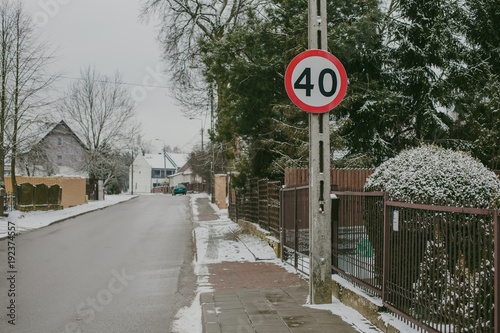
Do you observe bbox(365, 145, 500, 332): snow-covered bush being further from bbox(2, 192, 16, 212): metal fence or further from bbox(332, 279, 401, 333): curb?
bbox(2, 192, 16, 212): metal fence

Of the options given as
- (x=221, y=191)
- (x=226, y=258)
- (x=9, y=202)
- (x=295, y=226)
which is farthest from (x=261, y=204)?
(x=221, y=191)

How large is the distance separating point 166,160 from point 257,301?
348ft

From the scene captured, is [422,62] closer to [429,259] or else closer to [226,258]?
[226,258]

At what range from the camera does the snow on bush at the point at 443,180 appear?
16.8 ft

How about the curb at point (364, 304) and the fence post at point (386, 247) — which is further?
the fence post at point (386, 247)

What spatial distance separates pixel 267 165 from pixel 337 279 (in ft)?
29.8

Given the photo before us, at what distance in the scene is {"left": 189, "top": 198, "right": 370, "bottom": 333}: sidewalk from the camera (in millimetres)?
4965

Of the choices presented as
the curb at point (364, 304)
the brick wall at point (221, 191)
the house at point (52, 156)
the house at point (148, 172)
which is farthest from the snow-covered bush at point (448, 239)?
the house at point (148, 172)

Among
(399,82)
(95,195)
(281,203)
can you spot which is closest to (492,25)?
(399,82)

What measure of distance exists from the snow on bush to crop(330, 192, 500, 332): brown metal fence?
444 millimetres

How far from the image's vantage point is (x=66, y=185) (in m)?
30.7

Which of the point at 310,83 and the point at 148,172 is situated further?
the point at 148,172

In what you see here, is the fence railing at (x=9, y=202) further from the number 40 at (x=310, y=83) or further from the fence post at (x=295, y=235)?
the number 40 at (x=310, y=83)

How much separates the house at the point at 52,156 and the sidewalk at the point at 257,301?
62.1 ft
